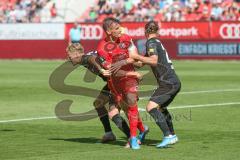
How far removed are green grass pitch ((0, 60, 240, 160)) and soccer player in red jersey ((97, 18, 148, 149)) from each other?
57cm

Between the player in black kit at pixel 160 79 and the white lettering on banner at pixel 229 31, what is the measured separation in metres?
27.2

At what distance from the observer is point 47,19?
→ 46.9 metres

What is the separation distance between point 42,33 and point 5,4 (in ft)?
22.8

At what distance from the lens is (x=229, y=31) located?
39500 mm

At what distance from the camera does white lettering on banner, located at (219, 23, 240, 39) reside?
128 ft

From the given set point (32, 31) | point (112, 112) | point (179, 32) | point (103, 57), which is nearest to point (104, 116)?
point (112, 112)

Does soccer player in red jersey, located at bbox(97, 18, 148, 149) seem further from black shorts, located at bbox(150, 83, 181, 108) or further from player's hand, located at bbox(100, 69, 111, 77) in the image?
black shorts, located at bbox(150, 83, 181, 108)

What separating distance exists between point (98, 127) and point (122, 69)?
11.2 ft

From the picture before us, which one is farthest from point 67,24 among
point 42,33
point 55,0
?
point 55,0

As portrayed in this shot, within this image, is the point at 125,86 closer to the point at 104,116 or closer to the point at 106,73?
the point at 106,73

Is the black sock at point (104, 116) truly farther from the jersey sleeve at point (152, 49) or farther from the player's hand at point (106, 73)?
the jersey sleeve at point (152, 49)

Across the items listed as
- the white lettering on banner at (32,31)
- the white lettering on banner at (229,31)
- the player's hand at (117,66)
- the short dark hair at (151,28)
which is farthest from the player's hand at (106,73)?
the white lettering on banner at (32,31)

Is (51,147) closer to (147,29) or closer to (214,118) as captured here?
(147,29)

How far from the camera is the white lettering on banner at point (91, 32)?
43250 millimetres
